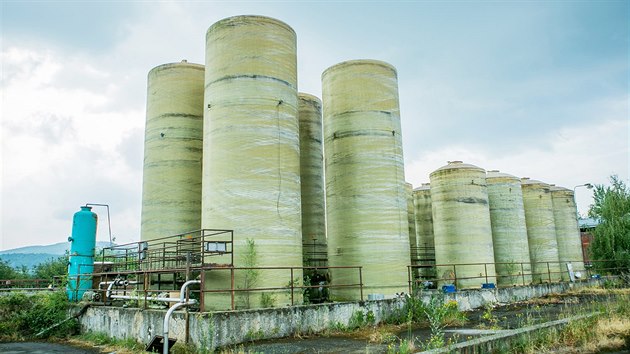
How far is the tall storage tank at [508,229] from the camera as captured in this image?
29.0 m

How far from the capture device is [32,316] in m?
18.1

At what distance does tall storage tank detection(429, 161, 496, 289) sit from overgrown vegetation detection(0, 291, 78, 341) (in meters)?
18.5

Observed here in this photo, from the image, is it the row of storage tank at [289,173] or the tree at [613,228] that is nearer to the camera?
the row of storage tank at [289,173]

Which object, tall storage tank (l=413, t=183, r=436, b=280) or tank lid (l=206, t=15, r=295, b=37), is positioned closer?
tank lid (l=206, t=15, r=295, b=37)

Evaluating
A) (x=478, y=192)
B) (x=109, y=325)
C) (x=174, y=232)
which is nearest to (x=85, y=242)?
(x=174, y=232)

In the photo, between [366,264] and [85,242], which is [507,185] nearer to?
[366,264]

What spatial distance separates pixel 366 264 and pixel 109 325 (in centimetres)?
958

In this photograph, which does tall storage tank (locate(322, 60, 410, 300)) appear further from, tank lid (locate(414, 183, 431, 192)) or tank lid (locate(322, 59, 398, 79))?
tank lid (locate(414, 183, 431, 192))

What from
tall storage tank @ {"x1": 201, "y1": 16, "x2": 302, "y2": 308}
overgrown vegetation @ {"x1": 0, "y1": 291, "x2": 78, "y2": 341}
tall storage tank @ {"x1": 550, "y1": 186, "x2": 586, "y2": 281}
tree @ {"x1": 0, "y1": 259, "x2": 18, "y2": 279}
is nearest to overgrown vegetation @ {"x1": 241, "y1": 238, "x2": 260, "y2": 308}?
tall storage tank @ {"x1": 201, "y1": 16, "x2": 302, "y2": 308}

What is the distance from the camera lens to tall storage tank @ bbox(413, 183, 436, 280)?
3291cm

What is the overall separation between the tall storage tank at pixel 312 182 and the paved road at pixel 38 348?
35.5 ft

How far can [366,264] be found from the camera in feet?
62.5

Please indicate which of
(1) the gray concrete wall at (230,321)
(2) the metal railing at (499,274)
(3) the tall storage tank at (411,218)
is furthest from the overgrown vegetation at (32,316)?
(3) the tall storage tank at (411,218)

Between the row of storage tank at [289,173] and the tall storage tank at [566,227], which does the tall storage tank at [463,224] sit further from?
the tall storage tank at [566,227]
